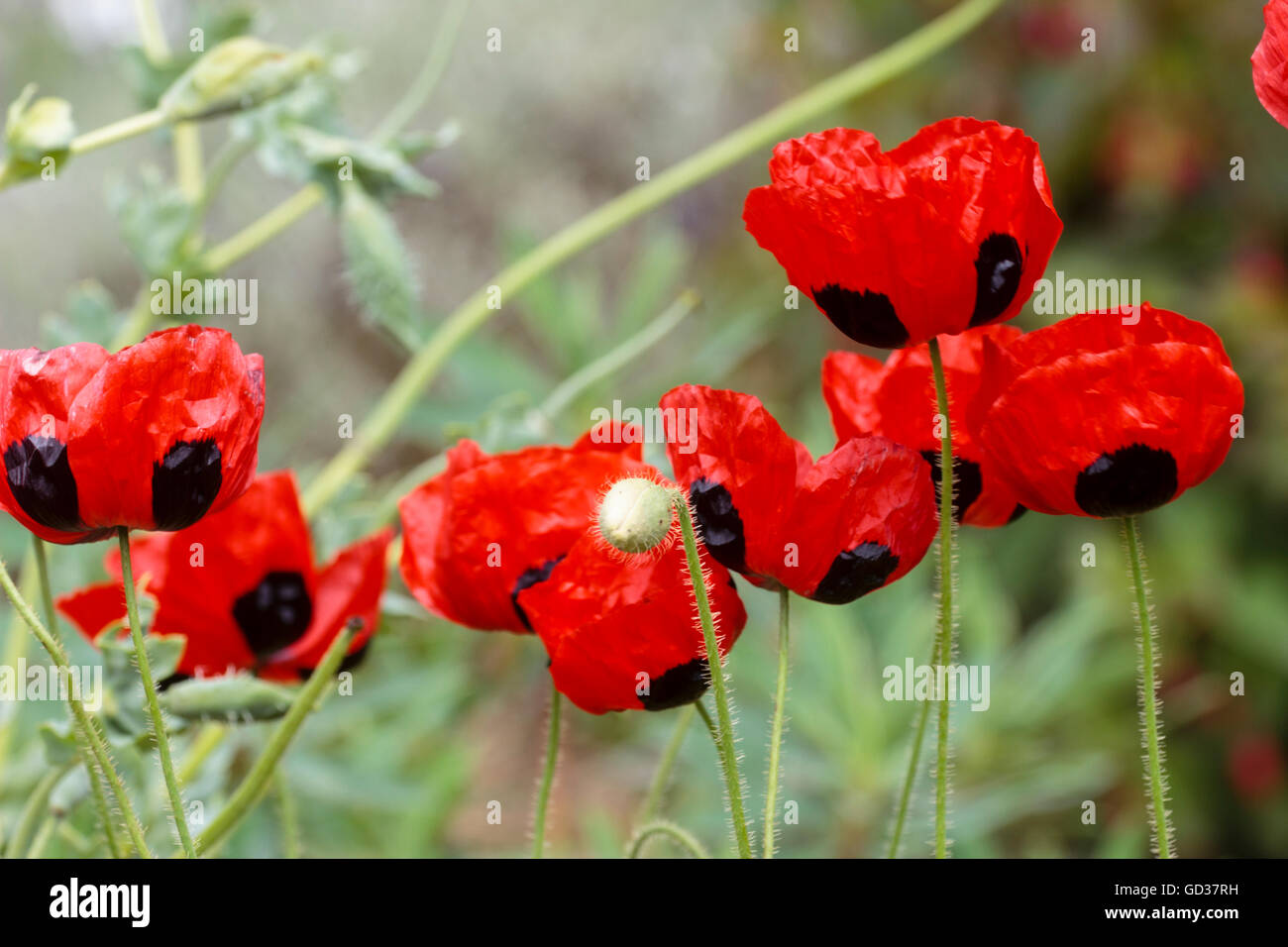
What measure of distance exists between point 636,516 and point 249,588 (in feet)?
0.68

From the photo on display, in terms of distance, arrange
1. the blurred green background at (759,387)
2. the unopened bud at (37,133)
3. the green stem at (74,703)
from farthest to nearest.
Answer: the blurred green background at (759,387), the unopened bud at (37,133), the green stem at (74,703)

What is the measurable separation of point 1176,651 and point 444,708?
3.15ft

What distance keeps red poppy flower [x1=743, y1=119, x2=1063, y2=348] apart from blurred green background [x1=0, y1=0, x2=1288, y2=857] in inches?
9.0

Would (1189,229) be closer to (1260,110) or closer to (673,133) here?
(1260,110)

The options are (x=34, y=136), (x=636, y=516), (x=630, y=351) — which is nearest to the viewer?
(x=636, y=516)

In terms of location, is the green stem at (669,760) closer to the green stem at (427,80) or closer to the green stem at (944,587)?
the green stem at (944,587)

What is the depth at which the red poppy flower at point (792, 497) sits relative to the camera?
0.33 m

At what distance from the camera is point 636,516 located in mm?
293

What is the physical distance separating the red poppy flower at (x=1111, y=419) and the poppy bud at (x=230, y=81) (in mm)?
Result: 287

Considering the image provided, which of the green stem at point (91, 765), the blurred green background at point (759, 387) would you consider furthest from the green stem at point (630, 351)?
the green stem at point (91, 765)

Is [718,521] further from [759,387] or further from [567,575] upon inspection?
[759,387]

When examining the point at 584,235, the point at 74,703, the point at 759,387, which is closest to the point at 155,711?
the point at 74,703

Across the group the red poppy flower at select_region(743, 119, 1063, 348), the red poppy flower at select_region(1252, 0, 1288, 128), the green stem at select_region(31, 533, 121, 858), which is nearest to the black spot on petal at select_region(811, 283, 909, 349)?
the red poppy flower at select_region(743, 119, 1063, 348)

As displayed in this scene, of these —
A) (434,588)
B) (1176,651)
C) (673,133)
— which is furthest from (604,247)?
(434,588)
